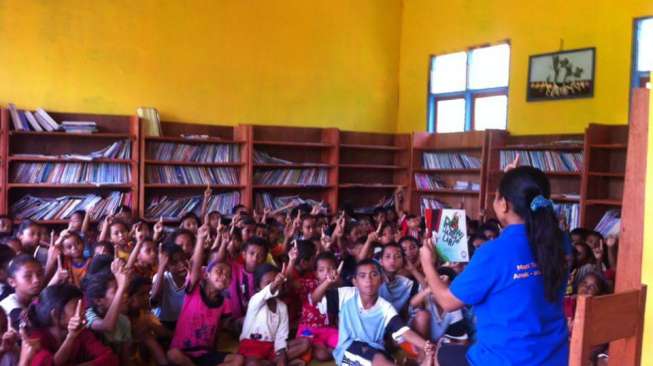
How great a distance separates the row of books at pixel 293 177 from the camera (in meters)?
6.94

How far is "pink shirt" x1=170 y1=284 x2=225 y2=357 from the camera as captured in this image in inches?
129

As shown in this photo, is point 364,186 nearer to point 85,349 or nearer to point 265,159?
point 265,159

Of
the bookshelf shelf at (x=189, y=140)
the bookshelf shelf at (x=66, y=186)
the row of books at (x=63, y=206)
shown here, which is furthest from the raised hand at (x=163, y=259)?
the bookshelf shelf at (x=189, y=140)

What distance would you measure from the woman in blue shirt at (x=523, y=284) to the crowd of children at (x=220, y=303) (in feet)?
3.45

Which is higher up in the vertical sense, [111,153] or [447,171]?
[111,153]

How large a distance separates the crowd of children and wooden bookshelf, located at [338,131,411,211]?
3110 millimetres

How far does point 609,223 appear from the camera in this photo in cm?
566

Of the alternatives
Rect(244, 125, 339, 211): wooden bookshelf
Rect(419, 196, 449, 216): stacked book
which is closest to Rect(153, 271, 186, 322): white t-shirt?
Rect(244, 125, 339, 211): wooden bookshelf

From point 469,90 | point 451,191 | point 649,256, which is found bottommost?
point 451,191

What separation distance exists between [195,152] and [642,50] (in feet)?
15.2

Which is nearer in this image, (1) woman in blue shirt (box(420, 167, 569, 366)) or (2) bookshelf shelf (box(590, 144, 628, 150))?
(1) woman in blue shirt (box(420, 167, 569, 366))

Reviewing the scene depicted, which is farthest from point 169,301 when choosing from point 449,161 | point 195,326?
point 449,161

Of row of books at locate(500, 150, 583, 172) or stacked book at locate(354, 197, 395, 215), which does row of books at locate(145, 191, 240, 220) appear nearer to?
stacked book at locate(354, 197, 395, 215)

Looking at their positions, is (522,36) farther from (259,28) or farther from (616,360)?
(616,360)
